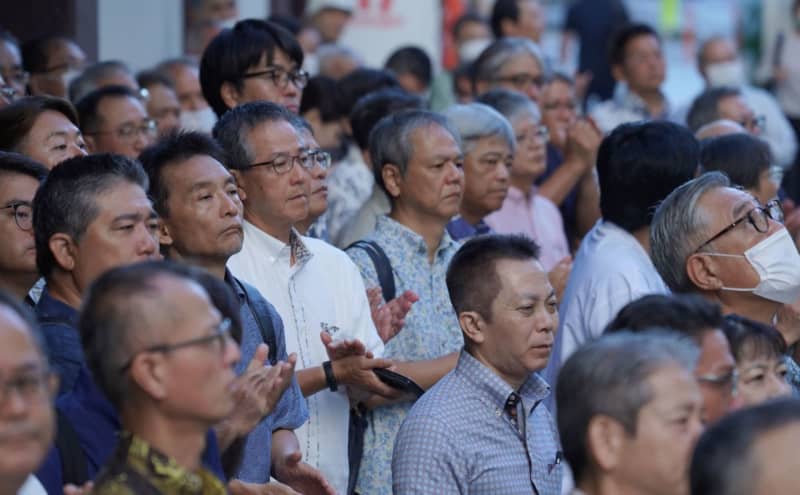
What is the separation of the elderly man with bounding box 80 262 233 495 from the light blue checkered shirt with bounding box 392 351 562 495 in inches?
52.3

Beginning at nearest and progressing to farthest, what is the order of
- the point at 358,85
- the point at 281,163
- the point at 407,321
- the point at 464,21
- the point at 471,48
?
1. the point at 281,163
2. the point at 407,321
3. the point at 358,85
4. the point at 471,48
5. the point at 464,21

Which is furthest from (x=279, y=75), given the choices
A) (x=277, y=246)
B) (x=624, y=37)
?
(x=624, y=37)

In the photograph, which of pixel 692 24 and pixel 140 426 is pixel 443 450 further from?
pixel 692 24

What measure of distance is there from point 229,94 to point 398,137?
3.00ft

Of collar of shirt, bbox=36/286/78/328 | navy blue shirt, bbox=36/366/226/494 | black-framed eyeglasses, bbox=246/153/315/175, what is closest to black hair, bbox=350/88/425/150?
black-framed eyeglasses, bbox=246/153/315/175

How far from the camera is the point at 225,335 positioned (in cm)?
384

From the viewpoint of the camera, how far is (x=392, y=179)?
22.6 ft

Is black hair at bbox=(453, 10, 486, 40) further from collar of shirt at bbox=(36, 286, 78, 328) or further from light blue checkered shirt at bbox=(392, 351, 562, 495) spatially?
collar of shirt at bbox=(36, 286, 78, 328)

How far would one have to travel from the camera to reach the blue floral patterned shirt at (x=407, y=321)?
19.9 ft

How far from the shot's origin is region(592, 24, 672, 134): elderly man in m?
11.1

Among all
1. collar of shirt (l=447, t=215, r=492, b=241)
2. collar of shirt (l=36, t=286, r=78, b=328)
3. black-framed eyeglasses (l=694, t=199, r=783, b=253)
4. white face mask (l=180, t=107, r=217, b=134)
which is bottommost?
white face mask (l=180, t=107, r=217, b=134)

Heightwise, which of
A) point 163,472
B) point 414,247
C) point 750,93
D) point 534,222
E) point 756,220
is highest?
point 756,220

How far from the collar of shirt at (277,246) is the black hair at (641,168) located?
140cm

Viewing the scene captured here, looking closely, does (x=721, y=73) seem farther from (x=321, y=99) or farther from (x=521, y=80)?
(x=321, y=99)
